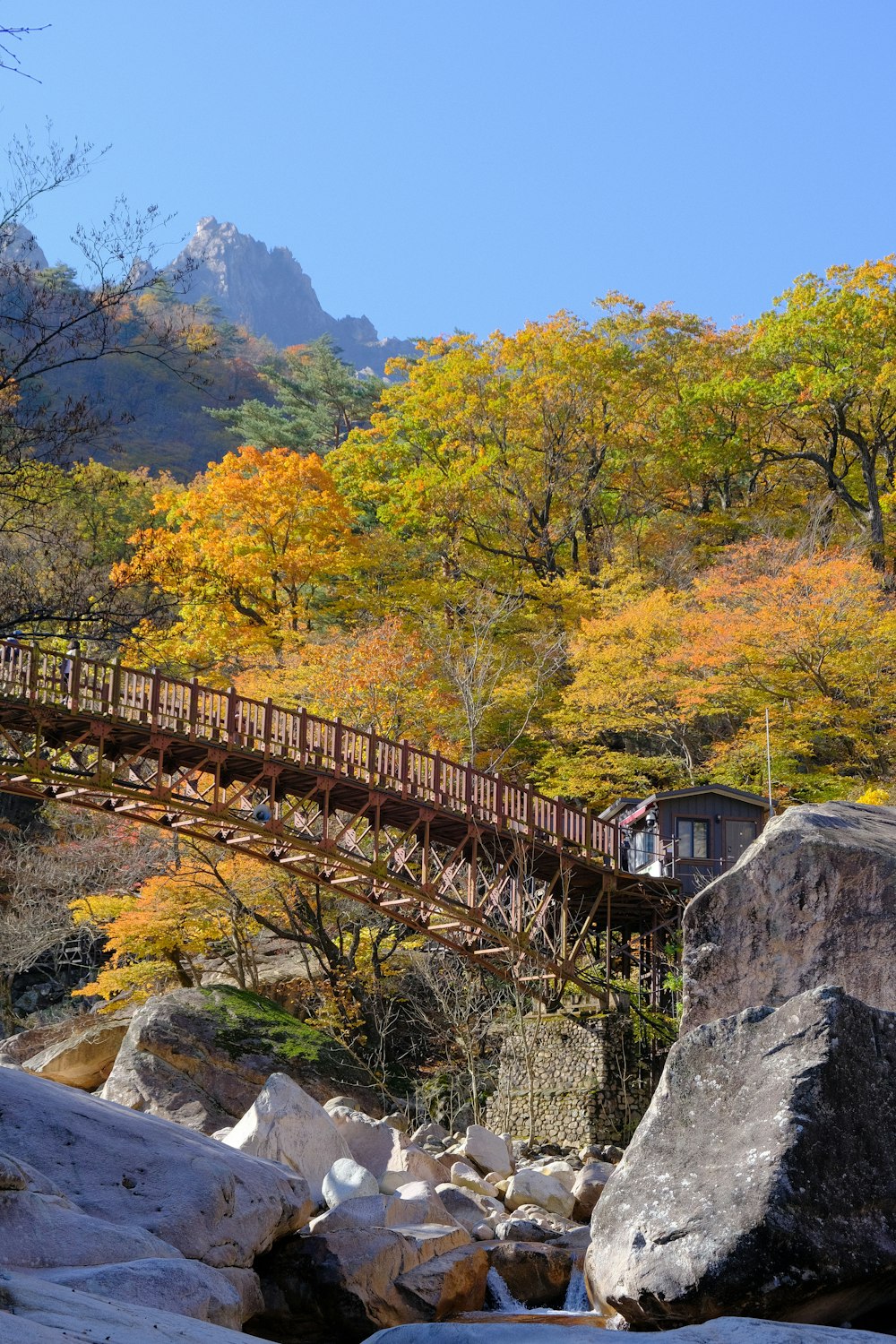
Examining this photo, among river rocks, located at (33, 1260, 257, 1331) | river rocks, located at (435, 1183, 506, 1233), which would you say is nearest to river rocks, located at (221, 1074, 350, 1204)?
river rocks, located at (435, 1183, 506, 1233)

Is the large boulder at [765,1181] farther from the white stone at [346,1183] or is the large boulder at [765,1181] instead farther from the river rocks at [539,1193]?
the river rocks at [539,1193]

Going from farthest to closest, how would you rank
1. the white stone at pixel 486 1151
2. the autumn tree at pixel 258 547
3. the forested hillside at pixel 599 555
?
the autumn tree at pixel 258 547 → the forested hillside at pixel 599 555 → the white stone at pixel 486 1151

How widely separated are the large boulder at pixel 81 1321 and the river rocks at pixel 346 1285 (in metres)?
4.70

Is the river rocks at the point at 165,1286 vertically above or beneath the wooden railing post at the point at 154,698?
beneath

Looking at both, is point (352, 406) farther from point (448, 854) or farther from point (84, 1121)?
point (84, 1121)

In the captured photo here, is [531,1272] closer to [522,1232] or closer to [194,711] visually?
[522,1232]

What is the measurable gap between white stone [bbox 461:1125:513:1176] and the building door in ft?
35.3

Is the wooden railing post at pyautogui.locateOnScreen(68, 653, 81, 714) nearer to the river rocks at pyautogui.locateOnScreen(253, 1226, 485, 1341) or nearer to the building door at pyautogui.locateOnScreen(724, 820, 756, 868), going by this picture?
the river rocks at pyautogui.locateOnScreen(253, 1226, 485, 1341)

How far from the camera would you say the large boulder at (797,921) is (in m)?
10.7

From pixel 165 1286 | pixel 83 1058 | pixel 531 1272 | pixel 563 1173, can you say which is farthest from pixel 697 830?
pixel 165 1286

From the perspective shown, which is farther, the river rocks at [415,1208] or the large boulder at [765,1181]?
the river rocks at [415,1208]

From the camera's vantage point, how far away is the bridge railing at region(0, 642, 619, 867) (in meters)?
20.7

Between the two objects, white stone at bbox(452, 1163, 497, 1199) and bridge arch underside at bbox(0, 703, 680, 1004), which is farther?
bridge arch underside at bbox(0, 703, 680, 1004)

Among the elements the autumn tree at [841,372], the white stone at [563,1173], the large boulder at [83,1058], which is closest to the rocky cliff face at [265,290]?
the autumn tree at [841,372]
